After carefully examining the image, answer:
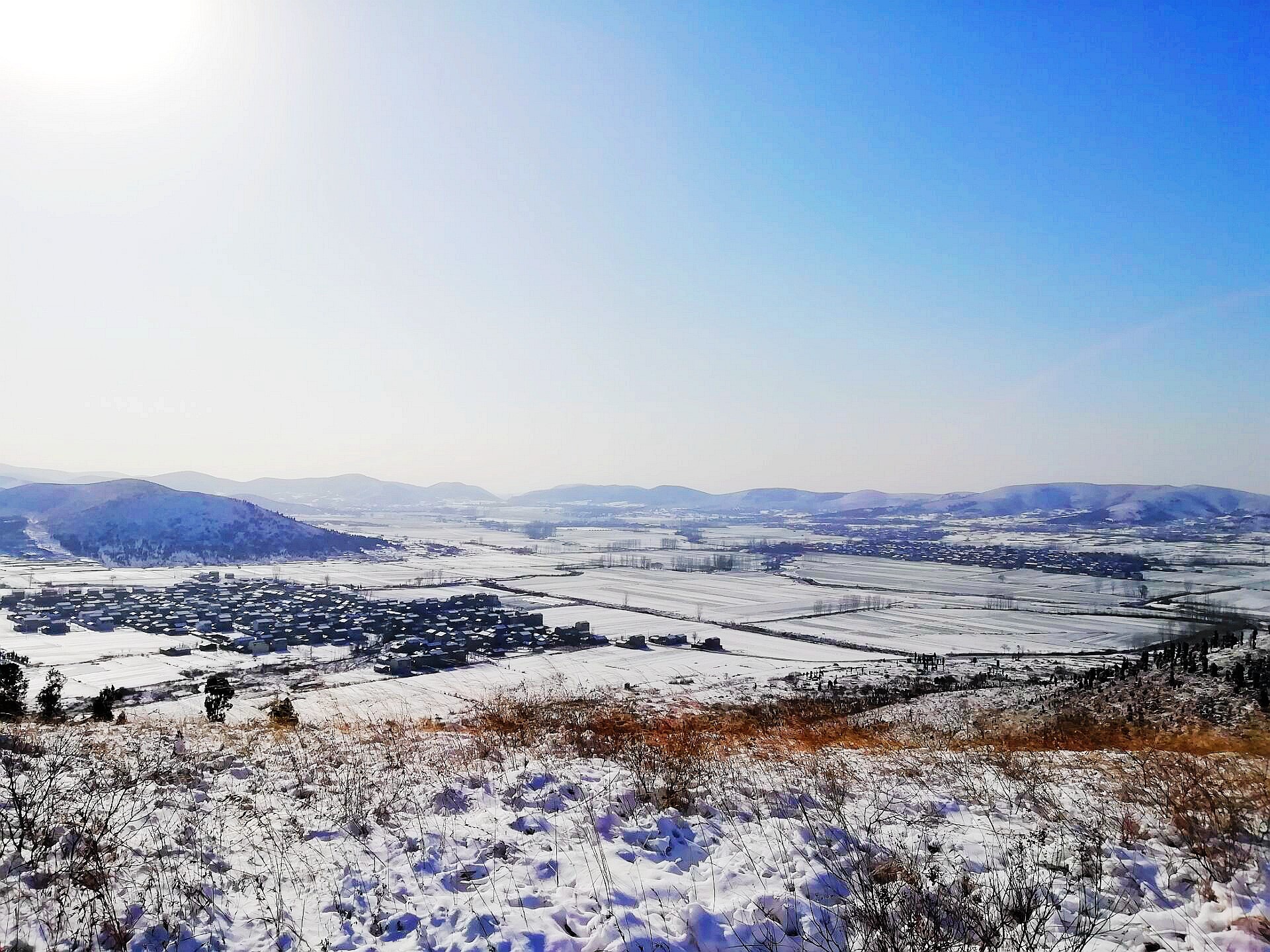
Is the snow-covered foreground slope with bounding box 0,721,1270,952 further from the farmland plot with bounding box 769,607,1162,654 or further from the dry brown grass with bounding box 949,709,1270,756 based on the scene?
the farmland plot with bounding box 769,607,1162,654

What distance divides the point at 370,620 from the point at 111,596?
34.7 meters

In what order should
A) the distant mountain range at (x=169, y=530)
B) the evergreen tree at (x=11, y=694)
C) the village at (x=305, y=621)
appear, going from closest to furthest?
the evergreen tree at (x=11, y=694), the village at (x=305, y=621), the distant mountain range at (x=169, y=530)

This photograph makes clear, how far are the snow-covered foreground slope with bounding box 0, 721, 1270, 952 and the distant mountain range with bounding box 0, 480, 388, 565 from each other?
12907 centimetres

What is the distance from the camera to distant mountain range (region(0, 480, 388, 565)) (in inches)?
4528

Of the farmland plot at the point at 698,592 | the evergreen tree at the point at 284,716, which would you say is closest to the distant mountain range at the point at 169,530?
the farmland plot at the point at 698,592

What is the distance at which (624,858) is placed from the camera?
453cm

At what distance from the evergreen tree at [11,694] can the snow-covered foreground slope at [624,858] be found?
34.9 ft

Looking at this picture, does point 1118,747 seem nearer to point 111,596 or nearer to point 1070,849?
point 1070,849

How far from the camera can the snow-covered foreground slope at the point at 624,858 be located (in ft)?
11.4

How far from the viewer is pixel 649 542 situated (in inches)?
6560

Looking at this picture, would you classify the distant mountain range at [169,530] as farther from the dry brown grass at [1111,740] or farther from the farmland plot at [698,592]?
the dry brown grass at [1111,740]

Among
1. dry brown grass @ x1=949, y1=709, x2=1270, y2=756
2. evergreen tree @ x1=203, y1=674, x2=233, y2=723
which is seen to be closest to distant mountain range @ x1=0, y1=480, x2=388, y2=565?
evergreen tree @ x1=203, y1=674, x2=233, y2=723

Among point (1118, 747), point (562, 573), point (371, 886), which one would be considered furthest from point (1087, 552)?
point (371, 886)

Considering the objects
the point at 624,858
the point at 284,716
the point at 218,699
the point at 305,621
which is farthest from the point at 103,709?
the point at 305,621
